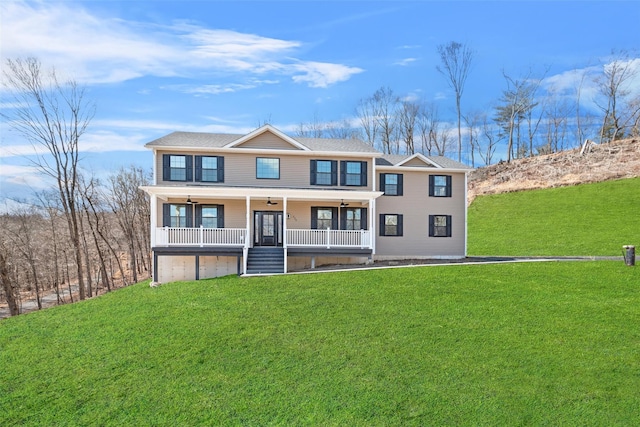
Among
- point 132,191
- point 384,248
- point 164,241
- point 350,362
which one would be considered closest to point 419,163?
point 384,248

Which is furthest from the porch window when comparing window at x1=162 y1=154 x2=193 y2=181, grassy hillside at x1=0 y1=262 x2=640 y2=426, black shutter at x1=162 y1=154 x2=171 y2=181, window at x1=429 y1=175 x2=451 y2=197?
window at x1=429 y1=175 x2=451 y2=197

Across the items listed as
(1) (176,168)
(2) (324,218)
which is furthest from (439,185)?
(1) (176,168)

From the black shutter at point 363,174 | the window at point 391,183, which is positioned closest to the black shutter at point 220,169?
the black shutter at point 363,174

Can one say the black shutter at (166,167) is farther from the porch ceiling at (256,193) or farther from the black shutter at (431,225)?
the black shutter at (431,225)

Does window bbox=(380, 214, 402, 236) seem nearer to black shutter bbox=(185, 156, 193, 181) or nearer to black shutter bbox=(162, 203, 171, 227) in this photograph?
black shutter bbox=(185, 156, 193, 181)

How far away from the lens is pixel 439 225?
22656mm

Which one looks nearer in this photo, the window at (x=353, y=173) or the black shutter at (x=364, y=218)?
the window at (x=353, y=173)

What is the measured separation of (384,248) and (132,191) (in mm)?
26635

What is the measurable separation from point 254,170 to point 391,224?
7490 millimetres

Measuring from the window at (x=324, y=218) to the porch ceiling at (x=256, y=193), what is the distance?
1580mm

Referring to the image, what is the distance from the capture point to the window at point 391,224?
72.8 ft

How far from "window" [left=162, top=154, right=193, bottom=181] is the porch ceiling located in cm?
113

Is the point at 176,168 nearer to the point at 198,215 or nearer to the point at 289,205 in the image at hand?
the point at 198,215

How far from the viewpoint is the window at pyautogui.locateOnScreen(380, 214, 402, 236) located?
2220cm
